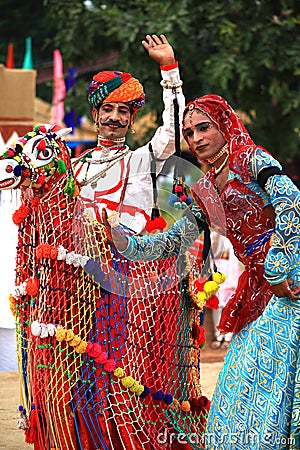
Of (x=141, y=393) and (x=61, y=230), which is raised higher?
(x=61, y=230)

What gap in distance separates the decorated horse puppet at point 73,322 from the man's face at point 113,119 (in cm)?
45

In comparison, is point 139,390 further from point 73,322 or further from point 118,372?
point 73,322

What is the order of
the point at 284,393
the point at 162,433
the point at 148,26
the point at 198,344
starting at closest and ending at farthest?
1. the point at 284,393
2. the point at 162,433
3. the point at 198,344
4. the point at 148,26

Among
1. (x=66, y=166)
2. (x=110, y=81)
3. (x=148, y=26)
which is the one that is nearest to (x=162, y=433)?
(x=66, y=166)

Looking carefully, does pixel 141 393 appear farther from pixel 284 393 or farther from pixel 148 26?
pixel 148 26

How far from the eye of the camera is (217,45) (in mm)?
11586

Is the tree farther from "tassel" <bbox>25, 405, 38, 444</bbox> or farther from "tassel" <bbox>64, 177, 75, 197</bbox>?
"tassel" <bbox>25, 405, 38, 444</bbox>

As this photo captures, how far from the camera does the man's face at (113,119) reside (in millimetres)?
4762

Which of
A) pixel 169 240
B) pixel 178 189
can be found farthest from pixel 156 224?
pixel 169 240

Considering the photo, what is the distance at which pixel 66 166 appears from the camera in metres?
4.29

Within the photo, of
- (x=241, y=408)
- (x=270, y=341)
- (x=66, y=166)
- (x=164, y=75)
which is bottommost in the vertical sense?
(x=241, y=408)

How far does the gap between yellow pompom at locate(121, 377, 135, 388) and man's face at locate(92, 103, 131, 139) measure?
1.21 metres

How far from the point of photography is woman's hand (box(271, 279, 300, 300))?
3.58m

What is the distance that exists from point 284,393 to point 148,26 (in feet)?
27.3
